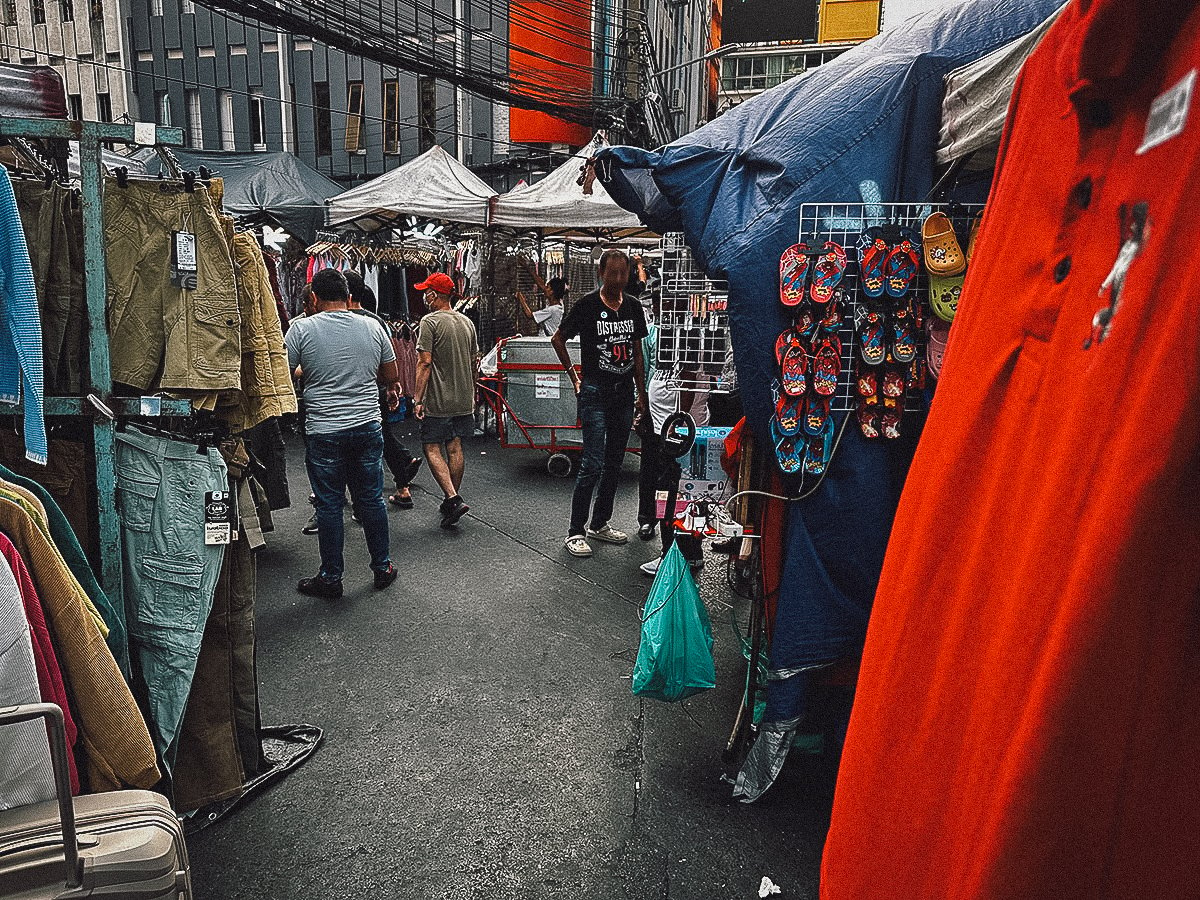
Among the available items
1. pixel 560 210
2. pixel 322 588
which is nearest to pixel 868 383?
pixel 322 588

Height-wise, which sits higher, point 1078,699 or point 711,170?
point 711,170

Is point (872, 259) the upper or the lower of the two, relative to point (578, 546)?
upper

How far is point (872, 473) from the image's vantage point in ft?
8.23

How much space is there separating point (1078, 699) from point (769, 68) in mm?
31030

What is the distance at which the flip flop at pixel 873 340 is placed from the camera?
2.50 meters

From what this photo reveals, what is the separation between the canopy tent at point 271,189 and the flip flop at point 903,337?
993cm

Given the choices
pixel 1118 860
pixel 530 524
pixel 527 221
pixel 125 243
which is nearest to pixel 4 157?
pixel 125 243

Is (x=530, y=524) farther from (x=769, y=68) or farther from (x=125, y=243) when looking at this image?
(x=769, y=68)

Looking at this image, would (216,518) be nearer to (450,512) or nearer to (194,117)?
(450,512)

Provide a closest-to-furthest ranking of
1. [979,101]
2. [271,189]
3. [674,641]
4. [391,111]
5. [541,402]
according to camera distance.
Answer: [979,101] → [674,641] → [541,402] → [271,189] → [391,111]

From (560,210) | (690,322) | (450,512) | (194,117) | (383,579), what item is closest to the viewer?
(690,322)

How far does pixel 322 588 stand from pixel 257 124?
88.6 feet

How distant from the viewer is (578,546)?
5.78 metres

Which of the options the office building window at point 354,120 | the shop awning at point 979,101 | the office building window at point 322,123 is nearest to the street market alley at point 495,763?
the shop awning at point 979,101
